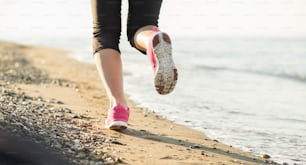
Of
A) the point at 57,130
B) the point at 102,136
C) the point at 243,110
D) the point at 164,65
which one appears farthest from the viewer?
the point at 243,110

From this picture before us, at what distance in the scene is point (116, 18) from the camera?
10.9 ft

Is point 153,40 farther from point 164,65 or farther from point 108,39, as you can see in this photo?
point 108,39

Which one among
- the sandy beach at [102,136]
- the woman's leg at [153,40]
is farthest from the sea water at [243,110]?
the woman's leg at [153,40]

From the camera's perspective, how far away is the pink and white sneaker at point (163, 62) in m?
2.85

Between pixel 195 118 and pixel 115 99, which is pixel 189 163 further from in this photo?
pixel 195 118

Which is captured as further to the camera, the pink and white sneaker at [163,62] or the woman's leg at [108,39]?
the woman's leg at [108,39]

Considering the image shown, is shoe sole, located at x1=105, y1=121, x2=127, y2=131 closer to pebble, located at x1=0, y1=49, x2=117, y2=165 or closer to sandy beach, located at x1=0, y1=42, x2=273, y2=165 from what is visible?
sandy beach, located at x1=0, y1=42, x2=273, y2=165

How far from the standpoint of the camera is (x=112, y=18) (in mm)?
3330

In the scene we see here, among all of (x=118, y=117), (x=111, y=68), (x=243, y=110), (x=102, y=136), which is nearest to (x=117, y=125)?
(x=118, y=117)

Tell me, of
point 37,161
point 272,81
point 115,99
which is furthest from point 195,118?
point 272,81

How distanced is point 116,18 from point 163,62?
0.60m

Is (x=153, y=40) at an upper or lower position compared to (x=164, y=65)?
upper

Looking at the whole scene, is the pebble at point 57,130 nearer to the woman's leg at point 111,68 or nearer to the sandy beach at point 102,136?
the sandy beach at point 102,136

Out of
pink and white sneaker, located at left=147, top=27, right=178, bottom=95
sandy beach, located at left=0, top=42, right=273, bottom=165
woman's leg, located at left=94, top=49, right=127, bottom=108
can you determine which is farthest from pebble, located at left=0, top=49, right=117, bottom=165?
pink and white sneaker, located at left=147, top=27, right=178, bottom=95
